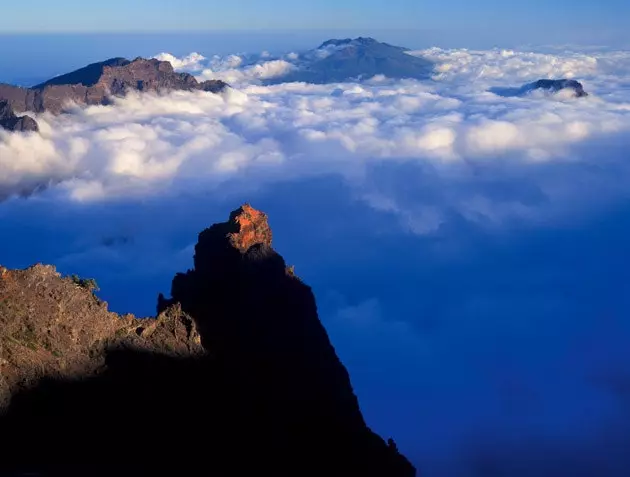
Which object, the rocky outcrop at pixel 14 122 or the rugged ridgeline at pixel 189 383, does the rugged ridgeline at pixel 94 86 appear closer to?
the rocky outcrop at pixel 14 122

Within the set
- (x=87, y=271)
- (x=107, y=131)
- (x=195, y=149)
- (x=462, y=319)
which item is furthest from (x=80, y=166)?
(x=462, y=319)

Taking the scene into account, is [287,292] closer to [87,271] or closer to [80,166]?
[87,271]

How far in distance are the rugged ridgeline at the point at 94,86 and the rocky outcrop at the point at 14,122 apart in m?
1.66

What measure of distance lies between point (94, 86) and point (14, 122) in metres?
37.1

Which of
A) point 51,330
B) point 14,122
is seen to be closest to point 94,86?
point 14,122

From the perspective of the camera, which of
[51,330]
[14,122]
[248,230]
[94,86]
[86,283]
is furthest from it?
[94,86]

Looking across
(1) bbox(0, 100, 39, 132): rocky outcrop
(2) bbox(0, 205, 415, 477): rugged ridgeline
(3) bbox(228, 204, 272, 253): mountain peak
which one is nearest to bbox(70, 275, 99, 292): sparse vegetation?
(2) bbox(0, 205, 415, 477): rugged ridgeline

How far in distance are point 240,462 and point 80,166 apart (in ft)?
494

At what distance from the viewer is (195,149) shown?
184 m

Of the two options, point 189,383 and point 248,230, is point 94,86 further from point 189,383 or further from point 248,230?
point 189,383

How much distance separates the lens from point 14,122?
142 meters

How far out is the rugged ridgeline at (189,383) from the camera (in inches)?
828

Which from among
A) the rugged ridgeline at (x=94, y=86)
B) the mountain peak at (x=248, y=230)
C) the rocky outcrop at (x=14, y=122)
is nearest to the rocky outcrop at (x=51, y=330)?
the mountain peak at (x=248, y=230)

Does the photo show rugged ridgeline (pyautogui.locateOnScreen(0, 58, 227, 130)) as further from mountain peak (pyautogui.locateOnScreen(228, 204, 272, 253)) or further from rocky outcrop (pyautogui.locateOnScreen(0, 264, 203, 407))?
rocky outcrop (pyautogui.locateOnScreen(0, 264, 203, 407))
